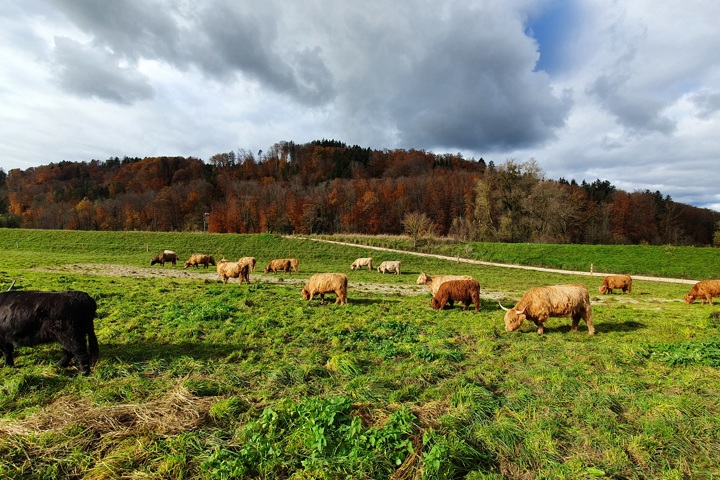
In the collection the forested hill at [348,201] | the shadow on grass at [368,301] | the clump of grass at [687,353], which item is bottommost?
the shadow on grass at [368,301]

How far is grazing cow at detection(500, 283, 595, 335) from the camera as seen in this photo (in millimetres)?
10445

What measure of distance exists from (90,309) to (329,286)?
8.60m

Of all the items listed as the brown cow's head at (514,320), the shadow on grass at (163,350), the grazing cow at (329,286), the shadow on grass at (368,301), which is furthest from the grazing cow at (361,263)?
the shadow on grass at (163,350)

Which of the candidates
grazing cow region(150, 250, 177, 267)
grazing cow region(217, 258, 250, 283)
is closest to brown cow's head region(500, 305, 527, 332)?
grazing cow region(217, 258, 250, 283)

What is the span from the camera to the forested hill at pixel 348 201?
201 feet

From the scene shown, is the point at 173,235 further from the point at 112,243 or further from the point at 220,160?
the point at 220,160

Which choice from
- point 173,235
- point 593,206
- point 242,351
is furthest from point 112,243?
point 593,206

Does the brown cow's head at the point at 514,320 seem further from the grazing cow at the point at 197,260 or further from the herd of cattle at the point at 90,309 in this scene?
the grazing cow at the point at 197,260

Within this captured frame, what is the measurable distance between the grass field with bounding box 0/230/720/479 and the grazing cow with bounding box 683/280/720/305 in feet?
32.6

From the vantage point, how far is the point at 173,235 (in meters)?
48.1

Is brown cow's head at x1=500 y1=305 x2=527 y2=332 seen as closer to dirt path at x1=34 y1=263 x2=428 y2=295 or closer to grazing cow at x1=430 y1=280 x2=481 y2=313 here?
grazing cow at x1=430 y1=280 x2=481 y2=313

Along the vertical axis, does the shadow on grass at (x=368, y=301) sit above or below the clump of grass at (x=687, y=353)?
below

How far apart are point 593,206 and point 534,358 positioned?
90.6 meters

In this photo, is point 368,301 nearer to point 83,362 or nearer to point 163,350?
point 163,350
